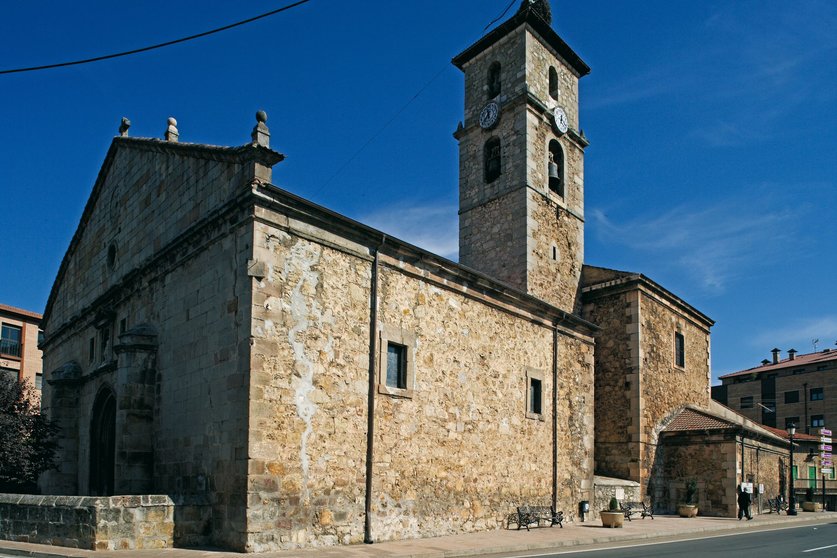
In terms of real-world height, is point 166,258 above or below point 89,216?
below

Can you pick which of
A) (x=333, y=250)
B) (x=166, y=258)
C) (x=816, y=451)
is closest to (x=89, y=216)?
(x=166, y=258)

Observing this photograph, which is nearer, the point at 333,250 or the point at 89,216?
the point at 333,250

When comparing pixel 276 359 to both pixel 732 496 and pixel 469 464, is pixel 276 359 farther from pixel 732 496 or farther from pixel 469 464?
pixel 732 496

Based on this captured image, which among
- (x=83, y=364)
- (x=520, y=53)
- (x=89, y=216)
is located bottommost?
(x=83, y=364)

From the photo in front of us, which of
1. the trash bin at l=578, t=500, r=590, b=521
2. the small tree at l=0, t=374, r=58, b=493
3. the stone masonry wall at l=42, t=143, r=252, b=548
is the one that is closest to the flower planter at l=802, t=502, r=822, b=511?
the trash bin at l=578, t=500, r=590, b=521

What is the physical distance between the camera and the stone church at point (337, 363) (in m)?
12.6

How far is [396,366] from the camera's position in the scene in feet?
50.5

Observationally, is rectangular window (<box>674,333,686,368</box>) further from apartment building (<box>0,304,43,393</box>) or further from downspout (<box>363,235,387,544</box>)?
apartment building (<box>0,304,43,393</box>)

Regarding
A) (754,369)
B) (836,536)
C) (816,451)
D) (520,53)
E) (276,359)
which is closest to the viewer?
(276,359)

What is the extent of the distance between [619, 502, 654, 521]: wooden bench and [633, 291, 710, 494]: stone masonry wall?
1.16 m

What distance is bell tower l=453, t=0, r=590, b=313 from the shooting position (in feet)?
85.4

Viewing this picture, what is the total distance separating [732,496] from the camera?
24.0 m

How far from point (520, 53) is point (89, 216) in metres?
16.9

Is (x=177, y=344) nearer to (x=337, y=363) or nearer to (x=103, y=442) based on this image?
(x=337, y=363)
